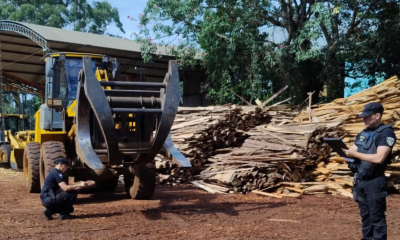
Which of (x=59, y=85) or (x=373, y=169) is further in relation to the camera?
(x=59, y=85)

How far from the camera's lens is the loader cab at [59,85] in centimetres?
1027

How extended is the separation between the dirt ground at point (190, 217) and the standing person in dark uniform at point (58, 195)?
0.17m

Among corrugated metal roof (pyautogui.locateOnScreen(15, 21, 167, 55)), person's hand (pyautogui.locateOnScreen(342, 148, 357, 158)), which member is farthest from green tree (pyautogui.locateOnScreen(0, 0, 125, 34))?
person's hand (pyautogui.locateOnScreen(342, 148, 357, 158))

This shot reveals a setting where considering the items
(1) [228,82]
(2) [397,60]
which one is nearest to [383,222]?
(2) [397,60]

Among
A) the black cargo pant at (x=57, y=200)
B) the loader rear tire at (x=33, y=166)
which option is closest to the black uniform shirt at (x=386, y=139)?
the black cargo pant at (x=57, y=200)

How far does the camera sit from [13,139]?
54.2ft

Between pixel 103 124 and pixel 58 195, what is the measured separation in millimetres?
1641

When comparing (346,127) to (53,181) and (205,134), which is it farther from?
(53,181)

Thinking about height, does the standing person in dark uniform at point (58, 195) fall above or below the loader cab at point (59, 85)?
below

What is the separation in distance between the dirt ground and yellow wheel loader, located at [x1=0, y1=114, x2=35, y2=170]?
3.16 meters

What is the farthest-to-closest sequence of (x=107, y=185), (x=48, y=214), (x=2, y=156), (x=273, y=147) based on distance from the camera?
(x=2, y=156) → (x=273, y=147) → (x=107, y=185) → (x=48, y=214)

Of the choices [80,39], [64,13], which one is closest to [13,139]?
[80,39]

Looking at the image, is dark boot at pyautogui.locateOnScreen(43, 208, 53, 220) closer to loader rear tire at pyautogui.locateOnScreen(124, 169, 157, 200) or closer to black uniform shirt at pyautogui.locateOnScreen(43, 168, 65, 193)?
black uniform shirt at pyautogui.locateOnScreen(43, 168, 65, 193)

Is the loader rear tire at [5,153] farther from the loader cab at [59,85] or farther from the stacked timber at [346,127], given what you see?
the stacked timber at [346,127]
